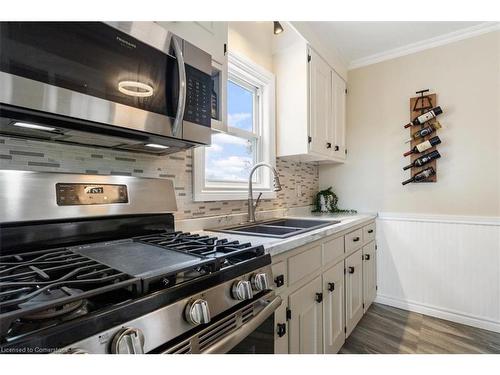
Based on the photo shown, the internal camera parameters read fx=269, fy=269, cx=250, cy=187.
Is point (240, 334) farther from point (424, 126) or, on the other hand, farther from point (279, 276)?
point (424, 126)

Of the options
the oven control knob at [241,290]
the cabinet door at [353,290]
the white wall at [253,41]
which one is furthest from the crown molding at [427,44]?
the oven control knob at [241,290]

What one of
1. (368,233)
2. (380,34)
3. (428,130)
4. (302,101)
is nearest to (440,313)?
(368,233)

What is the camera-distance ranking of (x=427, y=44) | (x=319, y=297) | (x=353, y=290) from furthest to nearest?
(x=427, y=44) → (x=353, y=290) → (x=319, y=297)

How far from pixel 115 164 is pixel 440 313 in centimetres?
283

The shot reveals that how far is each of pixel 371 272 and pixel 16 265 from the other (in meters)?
2.55

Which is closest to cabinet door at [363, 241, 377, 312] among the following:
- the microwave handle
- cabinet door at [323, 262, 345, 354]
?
cabinet door at [323, 262, 345, 354]

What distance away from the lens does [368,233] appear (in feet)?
7.97

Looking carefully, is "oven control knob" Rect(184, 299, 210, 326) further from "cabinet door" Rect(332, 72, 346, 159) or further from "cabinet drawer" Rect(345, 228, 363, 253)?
"cabinet door" Rect(332, 72, 346, 159)

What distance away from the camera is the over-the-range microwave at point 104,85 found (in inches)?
28.3

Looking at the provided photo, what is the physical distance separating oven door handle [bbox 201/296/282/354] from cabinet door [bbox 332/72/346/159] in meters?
2.00

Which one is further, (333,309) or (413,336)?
(413,336)

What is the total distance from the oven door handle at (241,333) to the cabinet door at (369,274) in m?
1.62

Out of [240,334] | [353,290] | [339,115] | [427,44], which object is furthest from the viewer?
[339,115]
